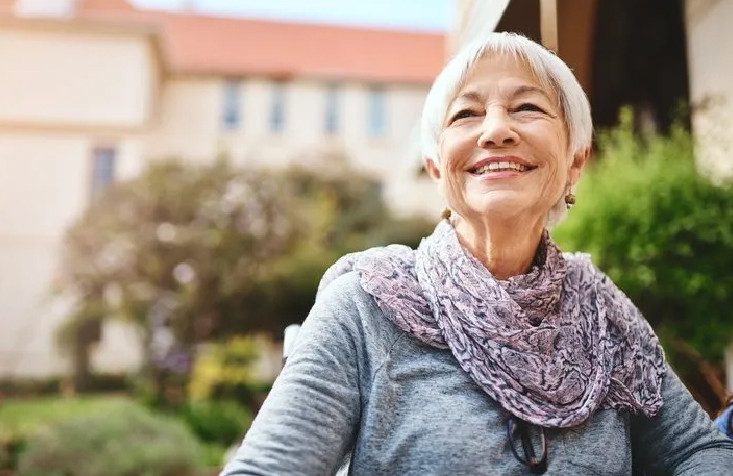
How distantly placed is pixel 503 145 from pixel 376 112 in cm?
2060

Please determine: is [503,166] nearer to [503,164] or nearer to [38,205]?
[503,164]

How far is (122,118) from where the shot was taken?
59.6 ft

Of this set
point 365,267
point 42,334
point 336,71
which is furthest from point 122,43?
point 365,267

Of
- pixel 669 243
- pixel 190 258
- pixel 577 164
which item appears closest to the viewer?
pixel 577 164

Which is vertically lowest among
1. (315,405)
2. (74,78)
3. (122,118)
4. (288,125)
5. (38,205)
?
(315,405)

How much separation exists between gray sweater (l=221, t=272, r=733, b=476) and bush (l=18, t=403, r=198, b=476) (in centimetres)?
485

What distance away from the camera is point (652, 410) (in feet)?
3.60

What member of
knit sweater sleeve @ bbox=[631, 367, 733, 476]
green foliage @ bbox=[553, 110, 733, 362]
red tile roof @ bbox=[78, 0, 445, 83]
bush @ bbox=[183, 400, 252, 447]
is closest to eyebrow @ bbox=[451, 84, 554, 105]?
knit sweater sleeve @ bbox=[631, 367, 733, 476]

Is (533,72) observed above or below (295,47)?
below

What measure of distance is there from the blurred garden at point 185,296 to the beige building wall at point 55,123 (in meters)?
4.45

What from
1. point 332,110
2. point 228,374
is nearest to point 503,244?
point 228,374

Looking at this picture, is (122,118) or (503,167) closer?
(503,167)

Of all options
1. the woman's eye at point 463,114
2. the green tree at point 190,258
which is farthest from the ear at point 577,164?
the green tree at point 190,258

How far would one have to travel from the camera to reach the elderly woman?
3.14 feet
